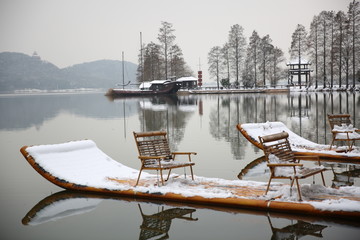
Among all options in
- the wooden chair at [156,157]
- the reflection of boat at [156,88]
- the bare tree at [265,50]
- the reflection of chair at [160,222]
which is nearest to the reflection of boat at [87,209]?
the reflection of chair at [160,222]

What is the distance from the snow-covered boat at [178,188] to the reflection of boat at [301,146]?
3908mm

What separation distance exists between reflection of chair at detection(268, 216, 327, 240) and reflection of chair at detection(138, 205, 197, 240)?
135 centimetres

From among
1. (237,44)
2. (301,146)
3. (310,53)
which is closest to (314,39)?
(310,53)

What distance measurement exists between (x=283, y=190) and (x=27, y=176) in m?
6.73

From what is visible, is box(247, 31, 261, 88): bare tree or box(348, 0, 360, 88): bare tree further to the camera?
box(247, 31, 261, 88): bare tree

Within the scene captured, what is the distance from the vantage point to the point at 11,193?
31.3ft

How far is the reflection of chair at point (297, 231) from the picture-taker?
6.20m

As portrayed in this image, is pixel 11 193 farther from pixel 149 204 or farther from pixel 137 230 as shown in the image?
pixel 137 230

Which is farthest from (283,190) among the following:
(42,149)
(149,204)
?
(42,149)

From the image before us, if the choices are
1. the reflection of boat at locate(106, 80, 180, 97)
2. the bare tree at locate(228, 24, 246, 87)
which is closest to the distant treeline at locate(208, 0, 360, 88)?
the bare tree at locate(228, 24, 246, 87)

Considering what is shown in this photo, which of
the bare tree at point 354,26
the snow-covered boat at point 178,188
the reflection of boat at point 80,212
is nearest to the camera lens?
the snow-covered boat at point 178,188

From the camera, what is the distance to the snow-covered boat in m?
6.70

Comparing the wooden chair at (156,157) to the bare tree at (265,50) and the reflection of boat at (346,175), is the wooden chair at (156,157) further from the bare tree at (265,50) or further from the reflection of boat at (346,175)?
the bare tree at (265,50)

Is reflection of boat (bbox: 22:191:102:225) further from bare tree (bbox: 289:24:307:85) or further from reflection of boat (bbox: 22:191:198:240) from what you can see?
bare tree (bbox: 289:24:307:85)
